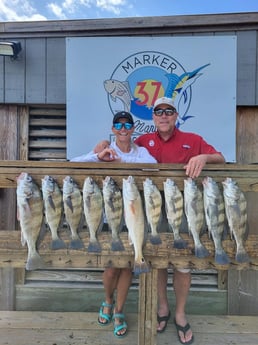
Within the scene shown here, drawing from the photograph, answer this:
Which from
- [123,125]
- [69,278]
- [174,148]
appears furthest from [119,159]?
[69,278]

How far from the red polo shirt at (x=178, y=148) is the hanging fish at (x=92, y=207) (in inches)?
24.0

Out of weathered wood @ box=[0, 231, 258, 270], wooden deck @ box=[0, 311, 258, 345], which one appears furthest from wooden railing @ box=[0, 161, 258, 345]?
wooden deck @ box=[0, 311, 258, 345]

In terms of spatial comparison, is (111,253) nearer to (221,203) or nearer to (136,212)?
(136,212)

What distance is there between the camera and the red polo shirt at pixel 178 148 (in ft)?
7.00

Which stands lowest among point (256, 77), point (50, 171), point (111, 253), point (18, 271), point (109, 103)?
point (18, 271)

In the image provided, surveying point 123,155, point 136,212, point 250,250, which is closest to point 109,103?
point 123,155

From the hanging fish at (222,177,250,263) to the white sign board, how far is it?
100 cm

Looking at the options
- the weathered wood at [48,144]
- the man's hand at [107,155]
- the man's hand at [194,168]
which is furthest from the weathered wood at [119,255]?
the weathered wood at [48,144]

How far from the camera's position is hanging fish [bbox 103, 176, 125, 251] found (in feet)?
5.72

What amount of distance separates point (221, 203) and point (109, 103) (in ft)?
4.77

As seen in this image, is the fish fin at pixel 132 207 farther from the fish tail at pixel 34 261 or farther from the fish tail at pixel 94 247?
the fish tail at pixel 34 261

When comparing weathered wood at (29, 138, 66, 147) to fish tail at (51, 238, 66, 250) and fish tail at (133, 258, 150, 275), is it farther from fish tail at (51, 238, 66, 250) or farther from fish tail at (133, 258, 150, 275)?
fish tail at (133, 258, 150, 275)

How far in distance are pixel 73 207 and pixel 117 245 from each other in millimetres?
332

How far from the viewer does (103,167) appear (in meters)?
1.82
